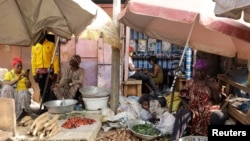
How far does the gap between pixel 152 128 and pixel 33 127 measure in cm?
214

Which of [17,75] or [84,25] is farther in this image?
[17,75]

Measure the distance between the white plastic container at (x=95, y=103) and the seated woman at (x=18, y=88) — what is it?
1277 millimetres

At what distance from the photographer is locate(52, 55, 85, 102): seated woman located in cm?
730

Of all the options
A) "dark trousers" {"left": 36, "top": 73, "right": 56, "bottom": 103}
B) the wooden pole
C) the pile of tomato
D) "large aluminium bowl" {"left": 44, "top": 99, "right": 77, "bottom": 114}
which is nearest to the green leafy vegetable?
the pile of tomato

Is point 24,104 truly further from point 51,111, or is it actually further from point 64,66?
point 64,66

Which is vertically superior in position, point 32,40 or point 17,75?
point 32,40

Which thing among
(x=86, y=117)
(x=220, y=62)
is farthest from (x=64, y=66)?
(x=220, y=62)

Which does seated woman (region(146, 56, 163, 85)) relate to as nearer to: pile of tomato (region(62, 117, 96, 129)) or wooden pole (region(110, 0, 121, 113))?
wooden pole (region(110, 0, 121, 113))

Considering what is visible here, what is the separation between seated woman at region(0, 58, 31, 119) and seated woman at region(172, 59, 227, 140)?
337cm

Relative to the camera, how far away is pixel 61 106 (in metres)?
6.50

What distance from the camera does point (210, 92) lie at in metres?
5.29

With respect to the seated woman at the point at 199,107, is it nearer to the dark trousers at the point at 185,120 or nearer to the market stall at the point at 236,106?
the dark trousers at the point at 185,120

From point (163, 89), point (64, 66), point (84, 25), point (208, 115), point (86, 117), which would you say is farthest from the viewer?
point (163, 89)

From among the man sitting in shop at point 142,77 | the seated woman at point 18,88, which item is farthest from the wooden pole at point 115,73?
the man sitting in shop at point 142,77
